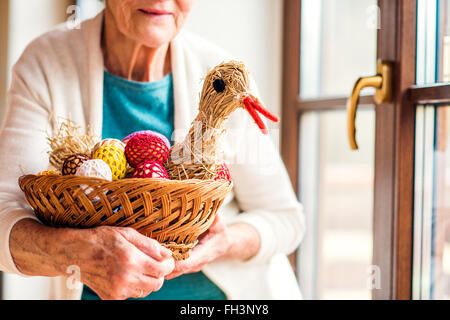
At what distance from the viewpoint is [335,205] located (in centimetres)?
119

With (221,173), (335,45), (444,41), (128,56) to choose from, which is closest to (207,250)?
(221,173)

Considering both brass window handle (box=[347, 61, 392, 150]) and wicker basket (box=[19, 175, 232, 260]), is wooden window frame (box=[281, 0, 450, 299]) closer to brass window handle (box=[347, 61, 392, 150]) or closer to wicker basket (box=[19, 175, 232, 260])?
brass window handle (box=[347, 61, 392, 150])

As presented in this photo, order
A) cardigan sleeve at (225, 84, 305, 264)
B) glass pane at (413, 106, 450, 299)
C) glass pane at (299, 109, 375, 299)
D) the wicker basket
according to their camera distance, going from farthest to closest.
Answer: glass pane at (299, 109, 375, 299) < cardigan sleeve at (225, 84, 305, 264) < glass pane at (413, 106, 450, 299) < the wicker basket

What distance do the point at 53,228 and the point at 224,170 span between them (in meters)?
0.24

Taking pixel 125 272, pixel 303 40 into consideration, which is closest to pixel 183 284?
pixel 125 272

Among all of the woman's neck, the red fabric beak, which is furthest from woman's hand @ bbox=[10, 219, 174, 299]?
the woman's neck

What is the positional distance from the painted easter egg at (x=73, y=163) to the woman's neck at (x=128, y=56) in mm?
249

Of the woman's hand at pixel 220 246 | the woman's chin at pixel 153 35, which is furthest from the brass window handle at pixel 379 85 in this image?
the woman's chin at pixel 153 35

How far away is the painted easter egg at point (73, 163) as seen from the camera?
1.99ft

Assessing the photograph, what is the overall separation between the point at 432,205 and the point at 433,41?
29 cm

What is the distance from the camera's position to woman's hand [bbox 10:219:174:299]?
0.59m

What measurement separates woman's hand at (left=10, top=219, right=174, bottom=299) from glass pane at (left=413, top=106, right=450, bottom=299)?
1.58 ft

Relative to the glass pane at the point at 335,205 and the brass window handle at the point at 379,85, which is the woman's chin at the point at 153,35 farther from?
the glass pane at the point at 335,205
